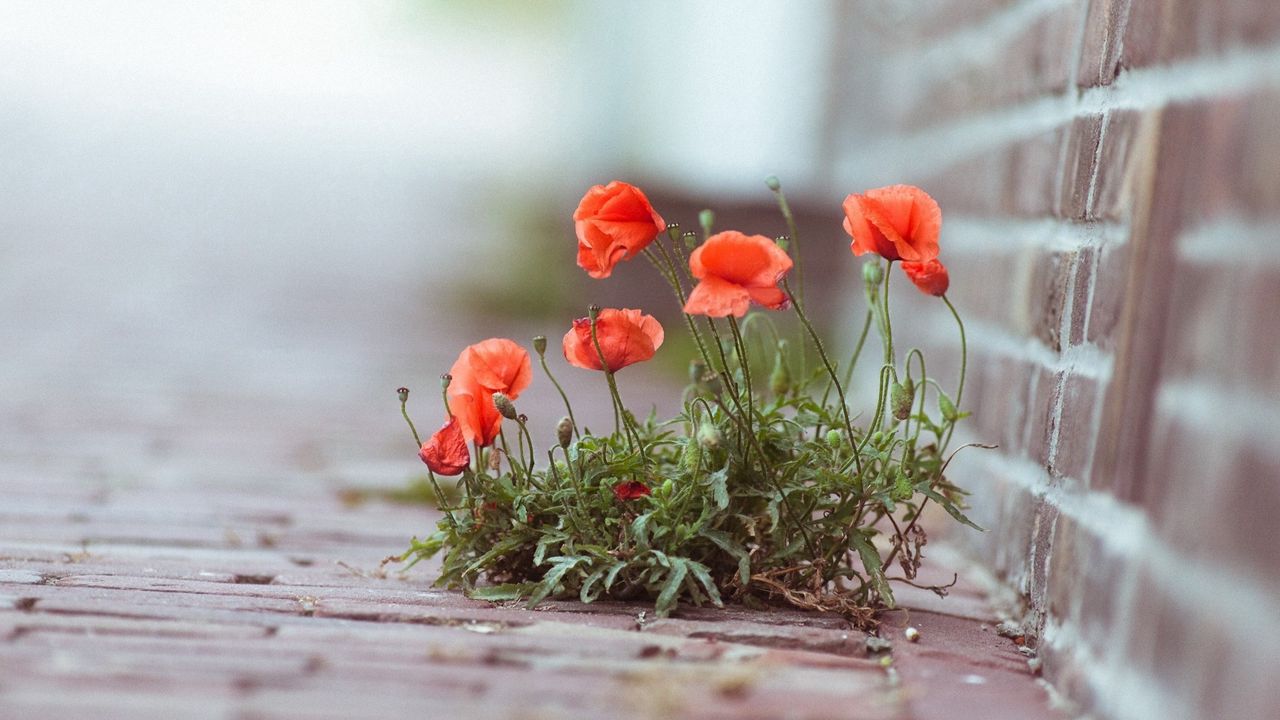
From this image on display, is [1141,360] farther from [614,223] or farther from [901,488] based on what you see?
[614,223]

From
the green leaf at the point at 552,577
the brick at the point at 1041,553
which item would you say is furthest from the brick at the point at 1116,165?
the green leaf at the point at 552,577

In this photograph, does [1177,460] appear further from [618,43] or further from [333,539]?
[618,43]

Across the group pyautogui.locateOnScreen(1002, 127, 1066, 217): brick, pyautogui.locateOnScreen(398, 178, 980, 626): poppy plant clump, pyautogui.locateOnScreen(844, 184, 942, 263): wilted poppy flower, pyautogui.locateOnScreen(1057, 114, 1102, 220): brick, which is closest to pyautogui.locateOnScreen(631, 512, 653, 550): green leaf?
pyautogui.locateOnScreen(398, 178, 980, 626): poppy plant clump

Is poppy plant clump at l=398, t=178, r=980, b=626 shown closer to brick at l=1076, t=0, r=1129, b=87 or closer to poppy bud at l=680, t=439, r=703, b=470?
poppy bud at l=680, t=439, r=703, b=470

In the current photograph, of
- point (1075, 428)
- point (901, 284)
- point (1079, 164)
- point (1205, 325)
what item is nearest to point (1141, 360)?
point (1205, 325)

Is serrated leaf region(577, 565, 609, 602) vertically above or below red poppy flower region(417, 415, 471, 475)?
below

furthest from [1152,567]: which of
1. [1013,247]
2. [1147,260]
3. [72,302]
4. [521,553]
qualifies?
[72,302]

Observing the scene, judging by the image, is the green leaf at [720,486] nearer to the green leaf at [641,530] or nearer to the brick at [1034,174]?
the green leaf at [641,530]
